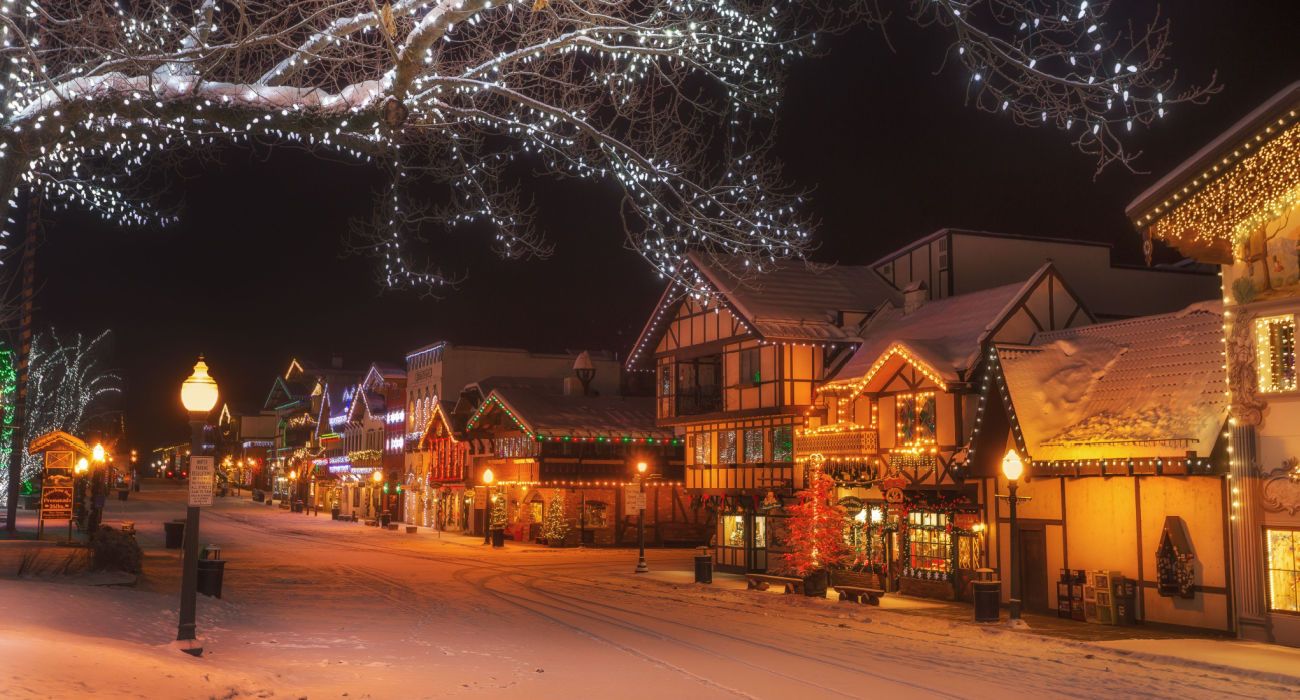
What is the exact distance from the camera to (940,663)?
52.6 ft

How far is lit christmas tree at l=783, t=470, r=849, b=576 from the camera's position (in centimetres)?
2828

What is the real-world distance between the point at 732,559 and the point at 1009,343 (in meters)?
14.5

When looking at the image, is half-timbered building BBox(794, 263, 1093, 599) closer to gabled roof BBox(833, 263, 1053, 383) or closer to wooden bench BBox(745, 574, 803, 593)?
gabled roof BBox(833, 263, 1053, 383)

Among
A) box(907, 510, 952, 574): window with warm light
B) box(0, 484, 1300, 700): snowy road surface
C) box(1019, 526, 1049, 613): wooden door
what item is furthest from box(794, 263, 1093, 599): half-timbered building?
box(0, 484, 1300, 700): snowy road surface

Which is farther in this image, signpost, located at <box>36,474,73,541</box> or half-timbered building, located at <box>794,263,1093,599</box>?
signpost, located at <box>36,474,73,541</box>

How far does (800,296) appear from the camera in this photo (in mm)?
35594

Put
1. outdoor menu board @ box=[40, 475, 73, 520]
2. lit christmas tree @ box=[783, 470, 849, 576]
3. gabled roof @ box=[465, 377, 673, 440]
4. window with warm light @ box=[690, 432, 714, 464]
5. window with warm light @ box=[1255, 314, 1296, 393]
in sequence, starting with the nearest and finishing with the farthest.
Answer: window with warm light @ box=[1255, 314, 1296, 393] < lit christmas tree @ box=[783, 470, 849, 576] < outdoor menu board @ box=[40, 475, 73, 520] < window with warm light @ box=[690, 432, 714, 464] < gabled roof @ box=[465, 377, 673, 440]

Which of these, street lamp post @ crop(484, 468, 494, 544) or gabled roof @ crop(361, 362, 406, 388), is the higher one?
Answer: gabled roof @ crop(361, 362, 406, 388)

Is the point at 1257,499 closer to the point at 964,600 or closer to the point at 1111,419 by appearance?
the point at 1111,419

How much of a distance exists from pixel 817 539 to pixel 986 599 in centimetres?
653

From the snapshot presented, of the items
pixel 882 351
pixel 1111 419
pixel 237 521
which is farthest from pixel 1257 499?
pixel 237 521

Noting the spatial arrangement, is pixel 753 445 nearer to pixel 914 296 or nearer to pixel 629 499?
pixel 914 296

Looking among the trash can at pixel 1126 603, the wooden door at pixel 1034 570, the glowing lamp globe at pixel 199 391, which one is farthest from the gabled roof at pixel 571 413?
the glowing lamp globe at pixel 199 391

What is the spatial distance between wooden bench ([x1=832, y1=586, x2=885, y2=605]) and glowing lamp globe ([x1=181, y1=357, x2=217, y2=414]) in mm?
16741
